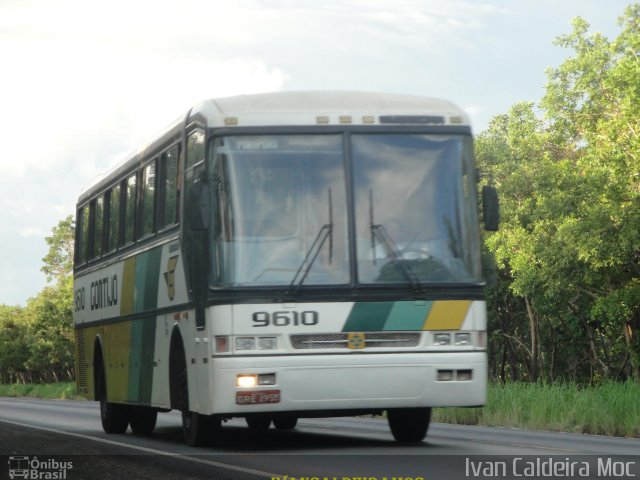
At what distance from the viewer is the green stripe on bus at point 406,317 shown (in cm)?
1420

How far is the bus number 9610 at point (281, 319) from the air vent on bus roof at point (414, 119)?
7.44 ft

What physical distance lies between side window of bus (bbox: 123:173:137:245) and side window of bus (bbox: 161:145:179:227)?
1988mm

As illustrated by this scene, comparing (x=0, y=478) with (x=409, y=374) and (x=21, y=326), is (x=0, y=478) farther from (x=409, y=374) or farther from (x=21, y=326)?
(x=21, y=326)

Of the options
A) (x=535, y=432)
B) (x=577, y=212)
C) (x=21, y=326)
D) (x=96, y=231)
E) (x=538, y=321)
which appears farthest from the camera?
(x=21, y=326)

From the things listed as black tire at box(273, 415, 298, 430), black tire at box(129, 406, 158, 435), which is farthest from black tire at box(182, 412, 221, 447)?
black tire at box(129, 406, 158, 435)

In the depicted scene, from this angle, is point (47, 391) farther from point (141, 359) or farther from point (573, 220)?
point (141, 359)

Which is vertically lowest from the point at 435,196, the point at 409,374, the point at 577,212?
the point at 409,374

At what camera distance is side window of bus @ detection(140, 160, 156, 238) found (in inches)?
691

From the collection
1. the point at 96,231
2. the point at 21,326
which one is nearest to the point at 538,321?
the point at 96,231

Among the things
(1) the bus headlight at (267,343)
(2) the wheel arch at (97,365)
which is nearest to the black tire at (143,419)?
(2) the wheel arch at (97,365)

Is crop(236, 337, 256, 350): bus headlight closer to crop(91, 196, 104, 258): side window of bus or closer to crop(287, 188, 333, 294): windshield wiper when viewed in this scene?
crop(287, 188, 333, 294): windshield wiper

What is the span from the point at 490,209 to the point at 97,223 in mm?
9214

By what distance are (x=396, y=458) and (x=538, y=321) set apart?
51834mm

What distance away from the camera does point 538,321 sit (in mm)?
64625
